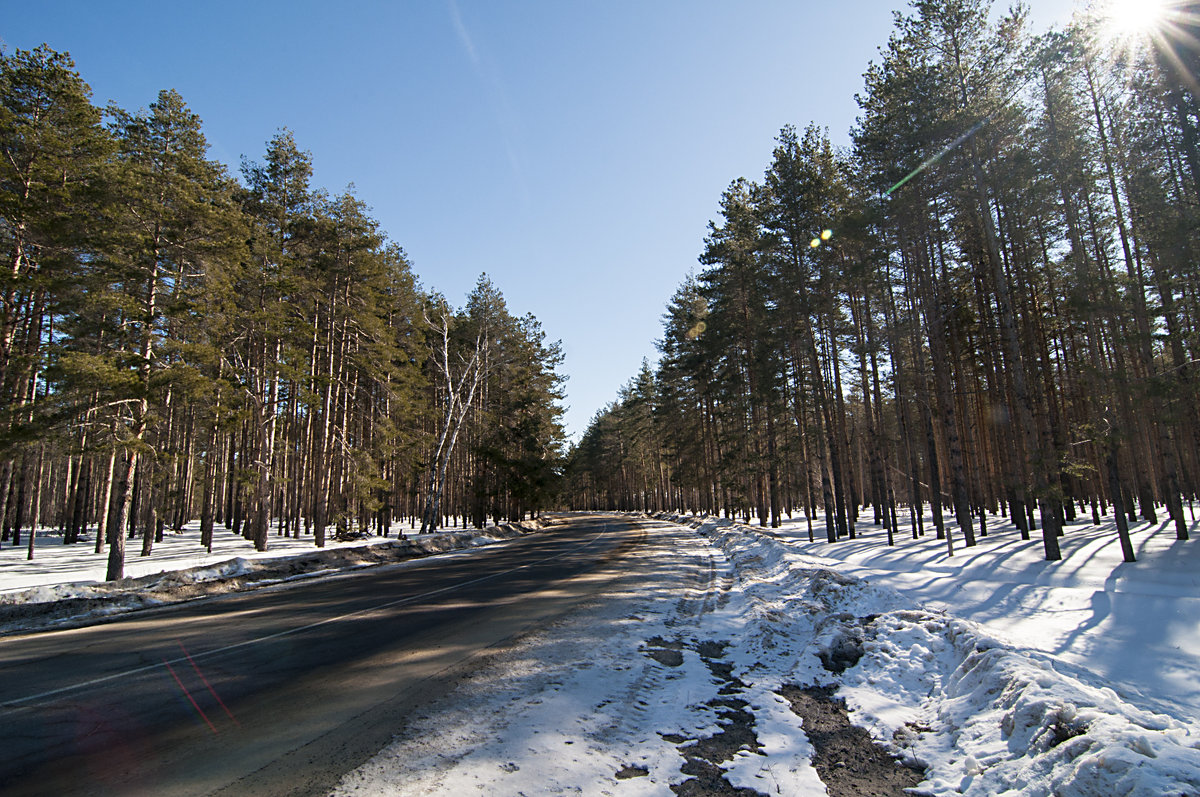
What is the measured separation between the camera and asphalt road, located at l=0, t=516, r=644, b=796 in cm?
389

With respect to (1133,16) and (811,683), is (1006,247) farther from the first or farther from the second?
(811,683)

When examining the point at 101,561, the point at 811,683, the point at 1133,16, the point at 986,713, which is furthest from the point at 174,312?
the point at 1133,16

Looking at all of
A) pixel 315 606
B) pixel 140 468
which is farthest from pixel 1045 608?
pixel 140 468

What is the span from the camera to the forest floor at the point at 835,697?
3.63 m

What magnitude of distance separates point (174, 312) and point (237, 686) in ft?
47.5

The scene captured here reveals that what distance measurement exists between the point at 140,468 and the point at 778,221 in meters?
28.7

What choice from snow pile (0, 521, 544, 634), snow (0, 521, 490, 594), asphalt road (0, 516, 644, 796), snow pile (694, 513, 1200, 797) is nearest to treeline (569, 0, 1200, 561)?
snow pile (694, 513, 1200, 797)

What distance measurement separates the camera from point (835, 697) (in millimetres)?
5621

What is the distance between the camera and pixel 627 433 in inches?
2906

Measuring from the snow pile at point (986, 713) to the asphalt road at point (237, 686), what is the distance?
429 cm

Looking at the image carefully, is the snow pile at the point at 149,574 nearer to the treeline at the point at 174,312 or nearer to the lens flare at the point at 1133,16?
the treeline at the point at 174,312

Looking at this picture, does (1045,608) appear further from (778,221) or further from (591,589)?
(778,221)

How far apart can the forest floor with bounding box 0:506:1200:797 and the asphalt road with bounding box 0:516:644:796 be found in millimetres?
559

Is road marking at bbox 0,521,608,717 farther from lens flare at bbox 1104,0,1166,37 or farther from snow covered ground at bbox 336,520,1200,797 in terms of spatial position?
lens flare at bbox 1104,0,1166,37
